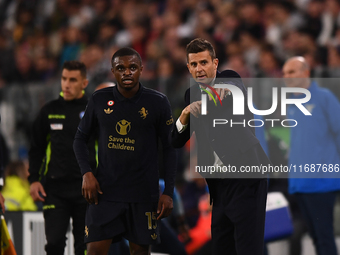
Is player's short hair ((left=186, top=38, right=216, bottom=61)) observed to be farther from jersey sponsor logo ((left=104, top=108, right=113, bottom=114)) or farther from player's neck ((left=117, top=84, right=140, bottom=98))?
jersey sponsor logo ((left=104, top=108, right=113, bottom=114))

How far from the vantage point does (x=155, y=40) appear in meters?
10.0

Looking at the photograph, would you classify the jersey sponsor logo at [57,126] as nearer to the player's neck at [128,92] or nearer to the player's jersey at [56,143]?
the player's jersey at [56,143]

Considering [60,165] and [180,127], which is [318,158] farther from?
[60,165]

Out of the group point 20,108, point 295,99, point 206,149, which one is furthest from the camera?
point 20,108

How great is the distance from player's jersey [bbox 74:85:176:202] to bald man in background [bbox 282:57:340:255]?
174cm

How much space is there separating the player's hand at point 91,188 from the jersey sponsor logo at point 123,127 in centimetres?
37

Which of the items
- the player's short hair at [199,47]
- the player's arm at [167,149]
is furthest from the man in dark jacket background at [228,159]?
the player's arm at [167,149]

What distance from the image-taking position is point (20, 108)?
7.84 meters

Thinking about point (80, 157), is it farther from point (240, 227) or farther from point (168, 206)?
point (240, 227)

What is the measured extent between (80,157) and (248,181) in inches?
48.0

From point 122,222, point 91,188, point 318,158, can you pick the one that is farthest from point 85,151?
point 318,158

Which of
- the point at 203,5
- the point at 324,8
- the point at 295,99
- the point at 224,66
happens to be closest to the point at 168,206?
the point at 295,99

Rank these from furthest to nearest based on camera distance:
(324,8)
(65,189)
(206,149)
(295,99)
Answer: (324,8) < (295,99) < (65,189) < (206,149)

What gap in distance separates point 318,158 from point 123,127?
2.13 m
